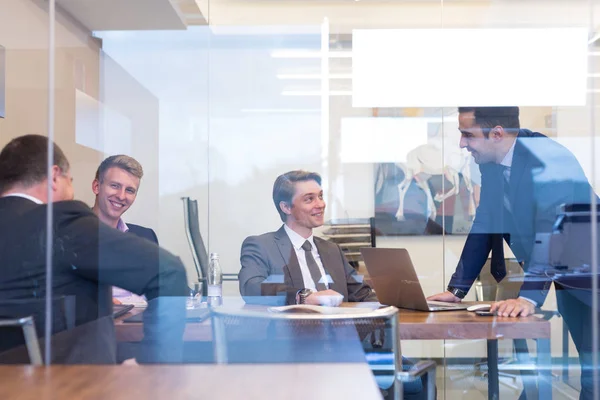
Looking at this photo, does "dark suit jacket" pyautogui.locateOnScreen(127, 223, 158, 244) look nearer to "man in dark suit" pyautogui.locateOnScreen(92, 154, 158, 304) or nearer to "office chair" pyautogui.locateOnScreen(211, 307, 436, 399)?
"man in dark suit" pyautogui.locateOnScreen(92, 154, 158, 304)

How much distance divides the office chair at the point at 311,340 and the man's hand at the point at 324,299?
0.60 m

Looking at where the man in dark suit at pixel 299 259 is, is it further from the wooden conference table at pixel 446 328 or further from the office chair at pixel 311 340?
the office chair at pixel 311 340

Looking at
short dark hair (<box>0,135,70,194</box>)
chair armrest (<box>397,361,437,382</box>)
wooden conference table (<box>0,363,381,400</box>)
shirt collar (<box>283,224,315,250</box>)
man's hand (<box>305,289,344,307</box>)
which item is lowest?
chair armrest (<box>397,361,437,382</box>)

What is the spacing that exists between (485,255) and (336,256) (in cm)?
108

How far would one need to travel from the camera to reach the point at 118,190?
335 centimetres

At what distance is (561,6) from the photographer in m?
3.88

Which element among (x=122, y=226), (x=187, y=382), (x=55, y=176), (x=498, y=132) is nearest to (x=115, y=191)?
(x=122, y=226)

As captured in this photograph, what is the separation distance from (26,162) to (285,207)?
52.8 inches

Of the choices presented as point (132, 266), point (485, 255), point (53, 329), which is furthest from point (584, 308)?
point (53, 329)

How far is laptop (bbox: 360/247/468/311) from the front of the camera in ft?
11.7

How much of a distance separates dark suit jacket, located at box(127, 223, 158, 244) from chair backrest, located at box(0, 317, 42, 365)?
2.06 feet

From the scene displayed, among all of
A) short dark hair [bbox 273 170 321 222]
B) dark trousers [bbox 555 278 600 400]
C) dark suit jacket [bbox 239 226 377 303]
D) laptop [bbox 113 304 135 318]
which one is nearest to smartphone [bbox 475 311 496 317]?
dark trousers [bbox 555 278 600 400]

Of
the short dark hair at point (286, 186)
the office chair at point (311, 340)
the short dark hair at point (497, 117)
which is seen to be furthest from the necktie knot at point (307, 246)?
the short dark hair at point (497, 117)

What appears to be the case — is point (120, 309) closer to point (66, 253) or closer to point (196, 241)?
point (66, 253)
